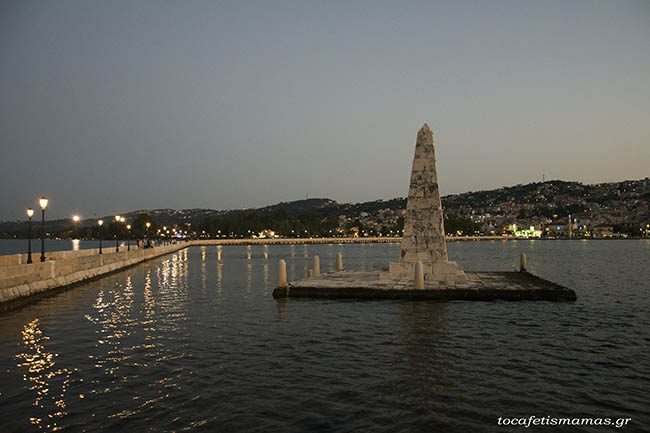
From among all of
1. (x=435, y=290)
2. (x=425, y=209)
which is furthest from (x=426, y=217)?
(x=435, y=290)

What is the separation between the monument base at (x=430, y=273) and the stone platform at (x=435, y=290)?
1.63ft

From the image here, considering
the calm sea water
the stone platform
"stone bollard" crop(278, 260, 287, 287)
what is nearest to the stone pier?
the stone platform

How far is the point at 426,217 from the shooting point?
24.4 m

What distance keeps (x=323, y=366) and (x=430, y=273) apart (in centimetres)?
1451

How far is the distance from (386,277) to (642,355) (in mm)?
13947

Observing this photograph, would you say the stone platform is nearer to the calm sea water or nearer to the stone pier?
the stone pier

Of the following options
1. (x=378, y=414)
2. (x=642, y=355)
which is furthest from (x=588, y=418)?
(x=642, y=355)

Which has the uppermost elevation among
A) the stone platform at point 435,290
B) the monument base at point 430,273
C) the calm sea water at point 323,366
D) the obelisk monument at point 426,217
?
the obelisk monument at point 426,217

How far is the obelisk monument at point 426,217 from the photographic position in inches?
960

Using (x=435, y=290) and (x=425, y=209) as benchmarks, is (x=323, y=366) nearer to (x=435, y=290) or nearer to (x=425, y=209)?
(x=435, y=290)

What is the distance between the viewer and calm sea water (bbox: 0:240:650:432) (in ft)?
27.4

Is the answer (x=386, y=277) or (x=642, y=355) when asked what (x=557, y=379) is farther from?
(x=386, y=277)

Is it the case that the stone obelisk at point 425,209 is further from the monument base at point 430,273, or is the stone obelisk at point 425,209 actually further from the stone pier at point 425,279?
the monument base at point 430,273

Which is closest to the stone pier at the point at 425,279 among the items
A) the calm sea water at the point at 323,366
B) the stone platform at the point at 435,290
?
the stone platform at the point at 435,290
